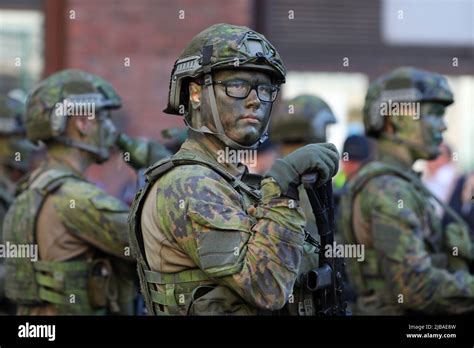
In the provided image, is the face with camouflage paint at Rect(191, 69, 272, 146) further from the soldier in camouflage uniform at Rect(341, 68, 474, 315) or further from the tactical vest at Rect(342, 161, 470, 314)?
the tactical vest at Rect(342, 161, 470, 314)

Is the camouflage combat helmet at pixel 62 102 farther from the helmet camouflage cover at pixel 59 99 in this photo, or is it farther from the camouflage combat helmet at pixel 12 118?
the camouflage combat helmet at pixel 12 118

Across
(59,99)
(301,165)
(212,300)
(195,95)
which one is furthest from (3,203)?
(301,165)

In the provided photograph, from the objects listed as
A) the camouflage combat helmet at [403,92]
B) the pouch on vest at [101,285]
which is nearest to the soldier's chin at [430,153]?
the camouflage combat helmet at [403,92]

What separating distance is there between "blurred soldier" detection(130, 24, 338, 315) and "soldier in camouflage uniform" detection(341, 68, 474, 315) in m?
2.15

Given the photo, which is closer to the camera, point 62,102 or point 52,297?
point 52,297

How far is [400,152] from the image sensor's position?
7.55 meters

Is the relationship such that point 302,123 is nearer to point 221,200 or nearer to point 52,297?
point 52,297

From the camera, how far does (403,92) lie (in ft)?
24.9

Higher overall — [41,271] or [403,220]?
[403,220]

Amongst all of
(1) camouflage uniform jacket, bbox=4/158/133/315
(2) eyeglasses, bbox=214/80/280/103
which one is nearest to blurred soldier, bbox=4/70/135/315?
(1) camouflage uniform jacket, bbox=4/158/133/315

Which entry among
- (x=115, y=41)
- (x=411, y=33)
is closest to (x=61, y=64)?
(x=115, y=41)

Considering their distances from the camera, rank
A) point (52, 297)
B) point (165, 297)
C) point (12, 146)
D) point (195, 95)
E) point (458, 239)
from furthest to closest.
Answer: point (12, 146) → point (458, 239) → point (52, 297) → point (195, 95) → point (165, 297)

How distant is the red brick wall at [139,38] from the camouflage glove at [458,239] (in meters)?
4.55

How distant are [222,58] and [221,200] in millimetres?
549
